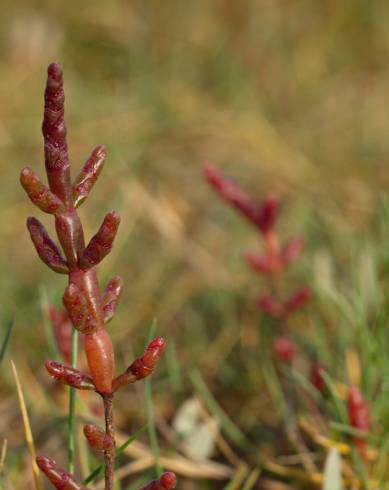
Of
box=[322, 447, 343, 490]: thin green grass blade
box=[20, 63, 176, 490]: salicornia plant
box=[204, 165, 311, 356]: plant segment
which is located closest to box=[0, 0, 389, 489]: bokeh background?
box=[204, 165, 311, 356]: plant segment

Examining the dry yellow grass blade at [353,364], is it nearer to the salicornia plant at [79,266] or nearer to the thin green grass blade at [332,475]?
the thin green grass blade at [332,475]

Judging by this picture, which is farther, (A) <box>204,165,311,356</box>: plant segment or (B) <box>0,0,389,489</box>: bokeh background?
(B) <box>0,0,389,489</box>: bokeh background

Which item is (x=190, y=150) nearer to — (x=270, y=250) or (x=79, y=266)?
(x=270, y=250)

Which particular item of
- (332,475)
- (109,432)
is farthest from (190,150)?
(109,432)

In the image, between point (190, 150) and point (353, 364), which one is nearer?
point (353, 364)

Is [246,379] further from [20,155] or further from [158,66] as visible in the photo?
[158,66]

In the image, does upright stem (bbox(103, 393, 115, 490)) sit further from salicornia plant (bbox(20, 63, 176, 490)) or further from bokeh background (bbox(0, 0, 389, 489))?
bokeh background (bbox(0, 0, 389, 489))

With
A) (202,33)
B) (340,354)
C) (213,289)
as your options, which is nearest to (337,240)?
(213,289)
